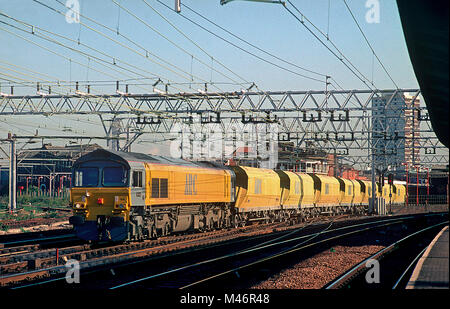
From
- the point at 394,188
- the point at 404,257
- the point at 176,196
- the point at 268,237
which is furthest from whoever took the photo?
the point at 394,188

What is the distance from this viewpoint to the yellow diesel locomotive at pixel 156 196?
2200cm

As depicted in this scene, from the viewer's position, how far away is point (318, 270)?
16.9 metres

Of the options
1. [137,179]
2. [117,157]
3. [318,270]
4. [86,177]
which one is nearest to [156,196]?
[137,179]

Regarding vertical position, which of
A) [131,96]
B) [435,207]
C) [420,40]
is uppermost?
[131,96]

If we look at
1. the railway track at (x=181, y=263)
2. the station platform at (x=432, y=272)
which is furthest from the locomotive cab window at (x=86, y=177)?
the station platform at (x=432, y=272)

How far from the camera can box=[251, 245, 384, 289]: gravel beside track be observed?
14.3 m

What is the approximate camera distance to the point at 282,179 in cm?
4131

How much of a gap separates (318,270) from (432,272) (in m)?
4.37

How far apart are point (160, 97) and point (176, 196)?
15944 millimetres

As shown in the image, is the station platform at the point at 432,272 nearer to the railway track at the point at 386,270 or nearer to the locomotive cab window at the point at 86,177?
the railway track at the point at 386,270

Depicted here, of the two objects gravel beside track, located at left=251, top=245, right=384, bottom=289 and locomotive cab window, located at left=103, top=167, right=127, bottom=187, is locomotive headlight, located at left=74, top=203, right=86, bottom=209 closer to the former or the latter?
locomotive cab window, located at left=103, top=167, right=127, bottom=187

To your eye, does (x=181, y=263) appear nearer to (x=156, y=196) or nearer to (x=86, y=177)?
(x=156, y=196)

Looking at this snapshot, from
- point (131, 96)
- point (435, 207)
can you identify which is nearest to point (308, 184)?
point (131, 96)

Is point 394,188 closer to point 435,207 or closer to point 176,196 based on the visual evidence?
point 435,207
